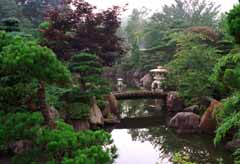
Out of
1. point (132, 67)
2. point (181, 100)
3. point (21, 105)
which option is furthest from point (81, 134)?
point (132, 67)

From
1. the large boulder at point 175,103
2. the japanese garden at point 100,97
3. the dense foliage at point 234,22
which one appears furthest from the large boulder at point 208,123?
the dense foliage at point 234,22

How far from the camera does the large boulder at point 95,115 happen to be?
10164 millimetres

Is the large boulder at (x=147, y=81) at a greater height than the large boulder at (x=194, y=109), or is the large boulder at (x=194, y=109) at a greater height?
the large boulder at (x=194, y=109)

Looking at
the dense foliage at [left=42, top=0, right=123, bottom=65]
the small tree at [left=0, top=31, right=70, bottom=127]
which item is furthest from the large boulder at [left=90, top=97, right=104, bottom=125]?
the small tree at [left=0, top=31, right=70, bottom=127]

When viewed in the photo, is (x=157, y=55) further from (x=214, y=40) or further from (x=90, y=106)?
(x=90, y=106)

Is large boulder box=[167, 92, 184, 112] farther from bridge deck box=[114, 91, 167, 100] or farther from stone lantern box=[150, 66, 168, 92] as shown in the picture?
stone lantern box=[150, 66, 168, 92]

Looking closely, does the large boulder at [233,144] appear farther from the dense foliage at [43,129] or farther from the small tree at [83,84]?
the dense foliage at [43,129]

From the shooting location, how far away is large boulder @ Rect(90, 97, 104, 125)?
400 inches

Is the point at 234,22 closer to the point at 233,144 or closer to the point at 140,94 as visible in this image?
the point at 233,144

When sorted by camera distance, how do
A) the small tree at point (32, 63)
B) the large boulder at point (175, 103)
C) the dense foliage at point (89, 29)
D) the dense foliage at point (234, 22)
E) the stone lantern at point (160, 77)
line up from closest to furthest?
the dense foliage at point (234, 22) → the small tree at point (32, 63) → the dense foliage at point (89, 29) → the large boulder at point (175, 103) → the stone lantern at point (160, 77)

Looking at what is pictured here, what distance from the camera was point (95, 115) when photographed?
34.0ft

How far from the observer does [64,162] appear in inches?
140

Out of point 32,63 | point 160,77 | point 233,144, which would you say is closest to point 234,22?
point 32,63

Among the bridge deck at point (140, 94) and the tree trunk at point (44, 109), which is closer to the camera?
the tree trunk at point (44, 109)
